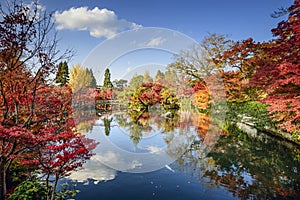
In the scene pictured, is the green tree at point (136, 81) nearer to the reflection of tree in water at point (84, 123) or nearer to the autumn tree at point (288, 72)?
the reflection of tree in water at point (84, 123)

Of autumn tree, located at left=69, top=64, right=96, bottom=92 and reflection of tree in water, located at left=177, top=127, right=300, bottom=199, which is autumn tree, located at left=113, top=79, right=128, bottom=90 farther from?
reflection of tree in water, located at left=177, top=127, right=300, bottom=199

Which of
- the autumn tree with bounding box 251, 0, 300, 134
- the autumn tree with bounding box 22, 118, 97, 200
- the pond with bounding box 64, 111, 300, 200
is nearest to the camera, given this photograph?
the autumn tree with bounding box 22, 118, 97, 200

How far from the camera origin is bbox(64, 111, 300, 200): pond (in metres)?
3.40

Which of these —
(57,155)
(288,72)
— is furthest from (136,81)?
(57,155)

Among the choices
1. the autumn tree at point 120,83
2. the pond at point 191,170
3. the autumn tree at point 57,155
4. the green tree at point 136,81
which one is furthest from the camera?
the green tree at point 136,81

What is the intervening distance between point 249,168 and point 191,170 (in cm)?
136

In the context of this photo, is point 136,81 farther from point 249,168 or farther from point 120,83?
point 249,168

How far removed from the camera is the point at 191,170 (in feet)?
14.4

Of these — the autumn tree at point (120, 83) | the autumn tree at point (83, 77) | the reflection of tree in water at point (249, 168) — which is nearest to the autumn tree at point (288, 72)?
the reflection of tree in water at point (249, 168)

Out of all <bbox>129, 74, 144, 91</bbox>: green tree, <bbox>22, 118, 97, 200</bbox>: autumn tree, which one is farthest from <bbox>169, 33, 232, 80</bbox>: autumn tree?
<bbox>22, 118, 97, 200</bbox>: autumn tree

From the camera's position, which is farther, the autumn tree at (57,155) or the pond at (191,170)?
the pond at (191,170)

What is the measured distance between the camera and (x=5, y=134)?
8.05 ft

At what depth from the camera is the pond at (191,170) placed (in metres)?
3.40

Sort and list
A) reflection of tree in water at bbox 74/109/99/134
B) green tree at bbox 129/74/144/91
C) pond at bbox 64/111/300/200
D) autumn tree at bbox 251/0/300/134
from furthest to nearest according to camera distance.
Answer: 1. green tree at bbox 129/74/144/91
2. reflection of tree in water at bbox 74/109/99/134
3. autumn tree at bbox 251/0/300/134
4. pond at bbox 64/111/300/200
